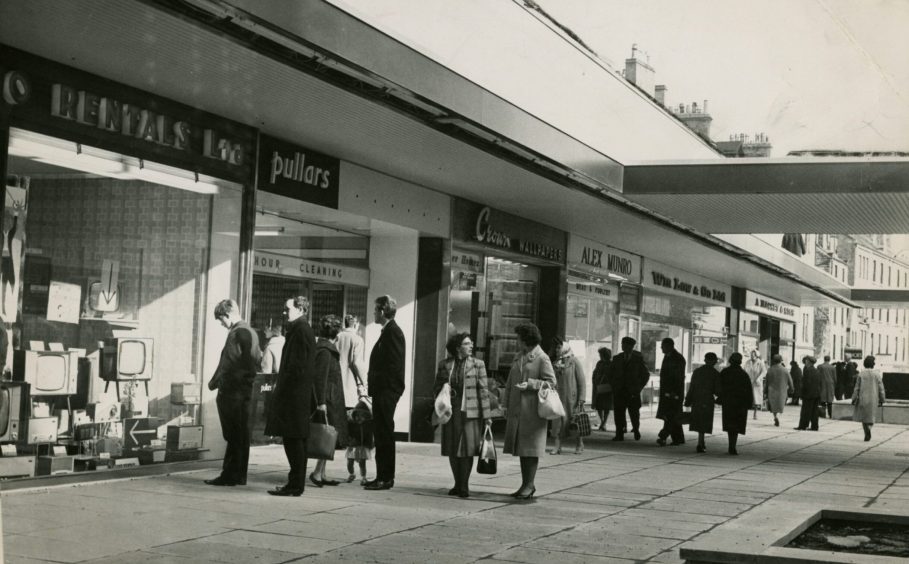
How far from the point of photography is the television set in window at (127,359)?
1101 centimetres

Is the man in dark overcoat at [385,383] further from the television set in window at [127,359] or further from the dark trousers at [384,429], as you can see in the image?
the television set in window at [127,359]

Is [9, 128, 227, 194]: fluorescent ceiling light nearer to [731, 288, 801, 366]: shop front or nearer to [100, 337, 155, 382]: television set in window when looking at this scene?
[100, 337, 155, 382]: television set in window

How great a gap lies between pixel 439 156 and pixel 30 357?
5835mm

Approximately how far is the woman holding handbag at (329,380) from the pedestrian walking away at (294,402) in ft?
1.07

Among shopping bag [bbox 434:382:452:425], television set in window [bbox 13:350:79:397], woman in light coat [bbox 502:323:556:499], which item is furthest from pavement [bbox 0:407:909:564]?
television set in window [bbox 13:350:79:397]

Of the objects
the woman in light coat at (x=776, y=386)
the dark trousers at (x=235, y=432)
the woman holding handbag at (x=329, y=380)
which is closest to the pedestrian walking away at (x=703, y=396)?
the woman holding handbag at (x=329, y=380)

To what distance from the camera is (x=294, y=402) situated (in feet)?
32.6

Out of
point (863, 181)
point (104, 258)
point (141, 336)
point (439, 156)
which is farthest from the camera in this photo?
point (863, 181)

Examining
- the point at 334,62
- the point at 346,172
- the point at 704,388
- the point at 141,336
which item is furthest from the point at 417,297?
the point at 334,62

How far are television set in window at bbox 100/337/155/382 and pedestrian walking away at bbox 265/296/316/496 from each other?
2.02 metres

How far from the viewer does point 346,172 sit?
1480 centimetres

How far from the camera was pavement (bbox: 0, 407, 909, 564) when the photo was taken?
24.3ft

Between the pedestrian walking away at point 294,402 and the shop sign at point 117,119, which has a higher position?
the shop sign at point 117,119

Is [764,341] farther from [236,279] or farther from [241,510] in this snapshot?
[241,510]
